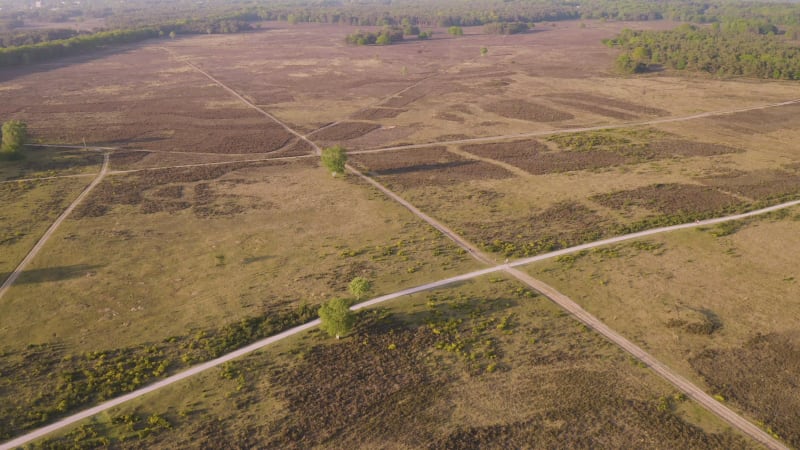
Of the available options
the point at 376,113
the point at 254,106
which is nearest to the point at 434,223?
the point at 376,113

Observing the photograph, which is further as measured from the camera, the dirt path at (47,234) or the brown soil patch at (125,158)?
the brown soil patch at (125,158)

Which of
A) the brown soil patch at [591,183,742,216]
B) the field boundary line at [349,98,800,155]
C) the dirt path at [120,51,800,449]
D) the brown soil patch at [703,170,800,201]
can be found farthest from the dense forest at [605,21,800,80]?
the dirt path at [120,51,800,449]

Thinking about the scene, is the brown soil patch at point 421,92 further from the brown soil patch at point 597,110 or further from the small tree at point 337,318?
the small tree at point 337,318

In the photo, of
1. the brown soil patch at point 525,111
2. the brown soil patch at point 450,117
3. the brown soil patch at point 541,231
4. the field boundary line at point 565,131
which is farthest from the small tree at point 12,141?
the brown soil patch at point 525,111

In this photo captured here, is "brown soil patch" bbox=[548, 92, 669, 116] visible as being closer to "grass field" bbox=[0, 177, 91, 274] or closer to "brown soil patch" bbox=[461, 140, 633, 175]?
"brown soil patch" bbox=[461, 140, 633, 175]

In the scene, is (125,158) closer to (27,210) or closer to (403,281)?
(27,210)

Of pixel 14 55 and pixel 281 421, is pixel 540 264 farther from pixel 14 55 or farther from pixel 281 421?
pixel 14 55
